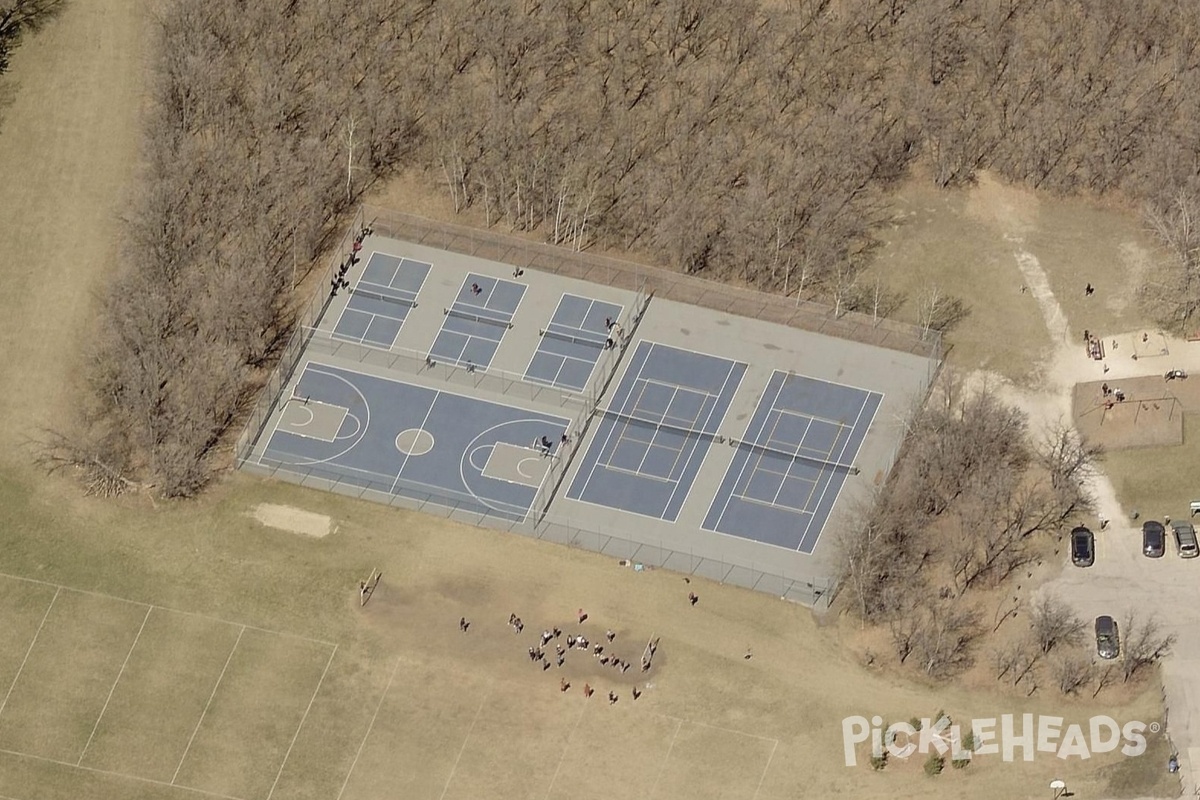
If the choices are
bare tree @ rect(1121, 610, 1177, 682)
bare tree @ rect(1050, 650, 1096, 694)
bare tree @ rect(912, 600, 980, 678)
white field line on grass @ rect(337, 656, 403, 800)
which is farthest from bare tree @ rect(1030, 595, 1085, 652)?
white field line on grass @ rect(337, 656, 403, 800)

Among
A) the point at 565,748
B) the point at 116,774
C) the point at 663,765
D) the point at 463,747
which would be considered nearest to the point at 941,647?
the point at 663,765

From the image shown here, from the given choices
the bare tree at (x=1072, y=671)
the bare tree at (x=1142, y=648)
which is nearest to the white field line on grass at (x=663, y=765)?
the bare tree at (x=1072, y=671)

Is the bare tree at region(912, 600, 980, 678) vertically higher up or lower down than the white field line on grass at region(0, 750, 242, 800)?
higher up

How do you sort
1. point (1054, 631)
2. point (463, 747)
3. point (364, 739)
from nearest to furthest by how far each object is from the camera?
point (463, 747) < point (364, 739) < point (1054, 631)

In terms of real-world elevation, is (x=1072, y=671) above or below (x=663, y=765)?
above

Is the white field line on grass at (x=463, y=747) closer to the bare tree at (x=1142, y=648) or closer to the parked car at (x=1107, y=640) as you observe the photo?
the parked car at (x=1107, y=640)

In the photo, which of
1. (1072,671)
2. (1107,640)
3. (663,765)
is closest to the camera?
(663,765)

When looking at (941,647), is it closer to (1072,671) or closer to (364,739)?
(1072,671)

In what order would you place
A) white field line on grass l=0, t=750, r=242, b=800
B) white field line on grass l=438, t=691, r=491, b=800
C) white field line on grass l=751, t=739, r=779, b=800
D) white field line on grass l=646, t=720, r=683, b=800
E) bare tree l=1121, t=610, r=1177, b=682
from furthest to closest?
bare tree l=1121, t=610, r=1177, b=682, white field line on grass l=0, t=750, r=242, b=800, white field line on grass l=438, t=691, r=491, b=800, white field line on grass l=646, t=720, r=683, b=800, white field line on grass l=751, t=739, r=779, b=800

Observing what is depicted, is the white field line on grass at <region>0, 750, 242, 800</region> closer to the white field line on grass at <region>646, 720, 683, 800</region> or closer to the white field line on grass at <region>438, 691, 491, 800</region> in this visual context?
the white field line on grass at <region>438, 691, 491, 800</region>
